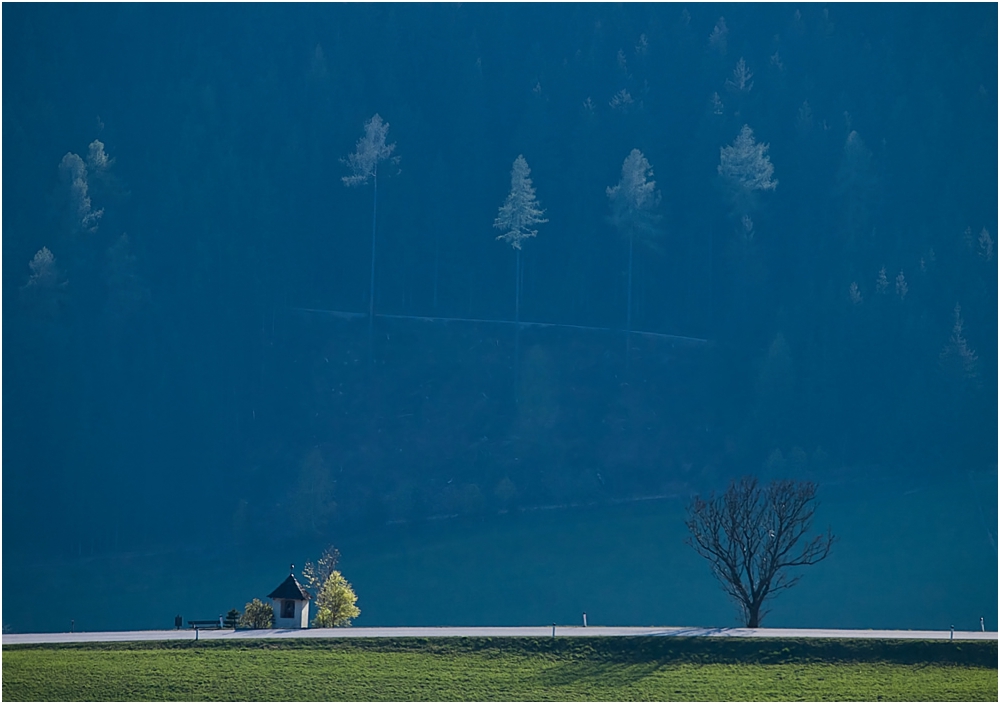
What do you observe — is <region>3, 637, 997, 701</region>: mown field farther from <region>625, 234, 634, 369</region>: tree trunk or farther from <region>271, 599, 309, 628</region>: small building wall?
<region>625, 234, 634, 369</region>: tree trunk

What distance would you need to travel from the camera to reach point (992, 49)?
4035 inches

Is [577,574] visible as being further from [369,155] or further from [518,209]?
[369,155]

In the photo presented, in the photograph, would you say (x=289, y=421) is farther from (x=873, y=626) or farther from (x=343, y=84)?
(x=873, y=626)

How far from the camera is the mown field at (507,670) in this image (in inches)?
1510

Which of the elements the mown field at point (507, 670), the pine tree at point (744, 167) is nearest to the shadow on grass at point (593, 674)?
the mown field at point (507, 670)

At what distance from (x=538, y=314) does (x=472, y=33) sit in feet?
91.7

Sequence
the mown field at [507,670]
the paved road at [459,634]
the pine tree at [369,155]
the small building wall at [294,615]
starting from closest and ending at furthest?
the mown field at [507,670] → the paved road at [459,634] → the small building wall at [294,615] → the pine tree at [369,155]

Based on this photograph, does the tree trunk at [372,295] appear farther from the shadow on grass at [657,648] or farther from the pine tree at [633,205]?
the shadow on grass at [657,648]

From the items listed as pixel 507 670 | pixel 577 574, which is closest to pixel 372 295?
pixel 577 574

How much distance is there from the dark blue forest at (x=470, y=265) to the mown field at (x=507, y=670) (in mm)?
33582

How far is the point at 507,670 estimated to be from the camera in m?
40.1

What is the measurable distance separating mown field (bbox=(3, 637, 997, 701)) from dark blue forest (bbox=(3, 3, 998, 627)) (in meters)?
33.6

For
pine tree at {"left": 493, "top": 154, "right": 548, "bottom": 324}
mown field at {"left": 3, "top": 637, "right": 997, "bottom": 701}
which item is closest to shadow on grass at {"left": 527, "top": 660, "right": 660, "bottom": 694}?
mown field at {"left": 3, "top": 637, "right": 997, "bottom": 701}

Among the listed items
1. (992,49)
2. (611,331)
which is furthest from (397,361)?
(992,49)
